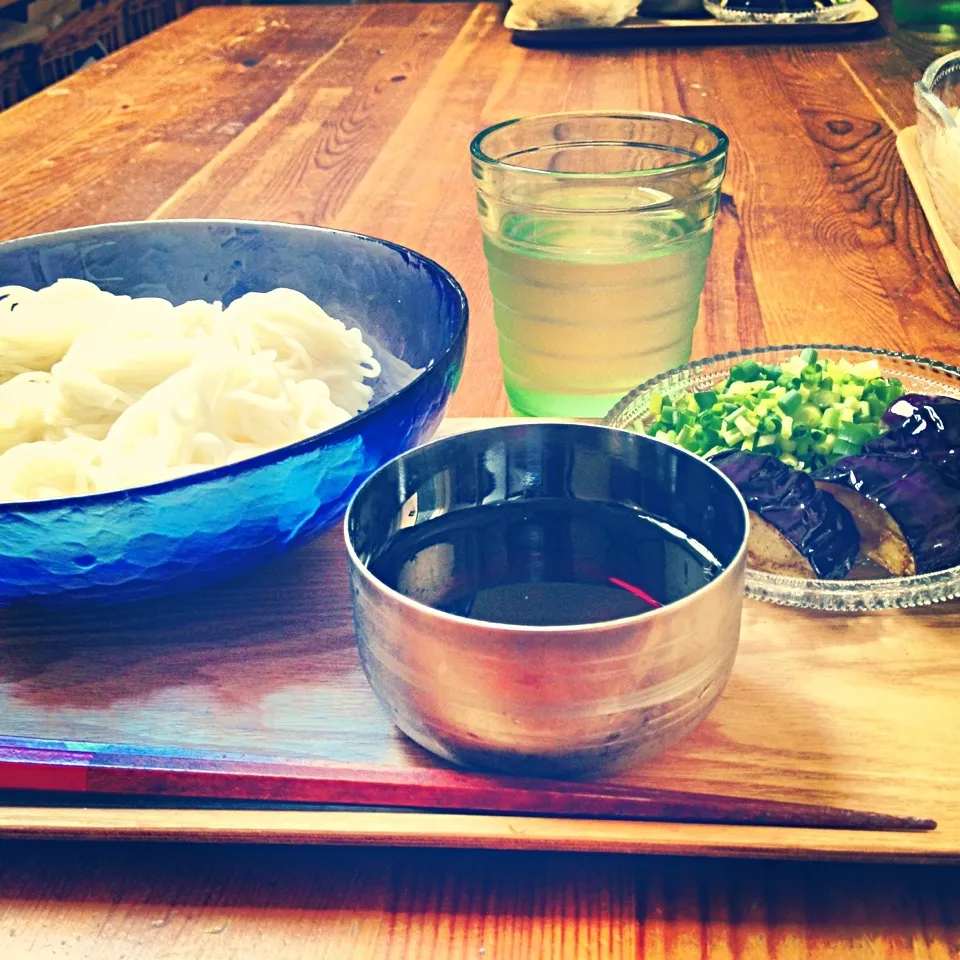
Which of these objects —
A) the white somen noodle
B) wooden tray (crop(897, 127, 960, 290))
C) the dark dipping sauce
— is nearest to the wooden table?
wooden tray (crop(897, 127, 960, 290))

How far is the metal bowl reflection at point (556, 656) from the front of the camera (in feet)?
1.62

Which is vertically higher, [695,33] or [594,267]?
[594,267]

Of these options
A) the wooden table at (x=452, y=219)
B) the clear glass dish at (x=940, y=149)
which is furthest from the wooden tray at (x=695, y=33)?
the clear glass dish at (x=940, y=149)

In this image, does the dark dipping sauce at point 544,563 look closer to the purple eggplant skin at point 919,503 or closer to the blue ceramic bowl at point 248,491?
the blue ceramic bowl at point 248,491

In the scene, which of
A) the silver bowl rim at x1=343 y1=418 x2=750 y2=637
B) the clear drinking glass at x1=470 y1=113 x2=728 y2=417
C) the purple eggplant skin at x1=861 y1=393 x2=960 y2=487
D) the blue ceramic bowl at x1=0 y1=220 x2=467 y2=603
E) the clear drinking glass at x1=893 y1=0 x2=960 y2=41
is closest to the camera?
the silver bowl rim at x1=343 y1=418 x2=750 y2=637

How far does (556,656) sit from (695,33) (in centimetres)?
218

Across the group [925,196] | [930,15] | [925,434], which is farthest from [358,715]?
[930,15]

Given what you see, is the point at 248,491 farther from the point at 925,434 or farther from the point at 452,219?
the point at 452,219

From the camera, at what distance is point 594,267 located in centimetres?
90

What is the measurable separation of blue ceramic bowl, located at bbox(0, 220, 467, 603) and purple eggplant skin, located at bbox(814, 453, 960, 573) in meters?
0.29

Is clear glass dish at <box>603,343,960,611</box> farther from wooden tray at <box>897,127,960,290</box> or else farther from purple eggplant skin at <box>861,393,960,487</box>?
wooden tray at <box>897,127,960,290</box>

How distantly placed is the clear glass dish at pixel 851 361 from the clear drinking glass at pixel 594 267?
0.05 meters

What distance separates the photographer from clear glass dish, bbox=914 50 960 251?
3.95ft

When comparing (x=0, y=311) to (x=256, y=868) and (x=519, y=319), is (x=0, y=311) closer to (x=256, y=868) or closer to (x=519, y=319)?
(x=519, y=319)
